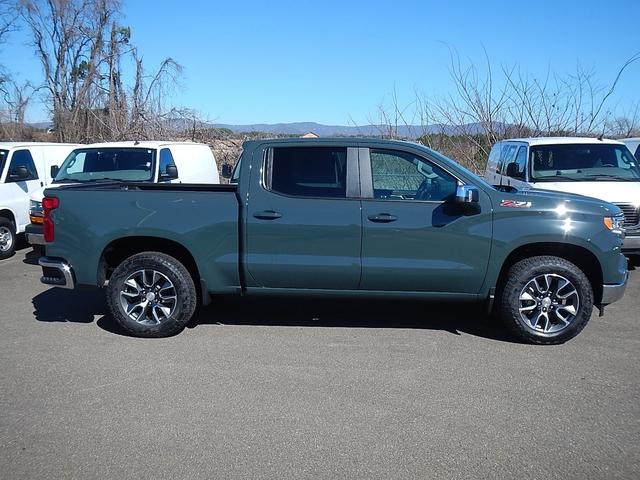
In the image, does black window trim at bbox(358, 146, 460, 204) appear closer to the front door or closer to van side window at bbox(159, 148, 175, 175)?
the front door

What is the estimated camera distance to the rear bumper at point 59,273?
19.0 ft

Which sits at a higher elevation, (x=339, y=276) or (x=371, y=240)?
(x=371, y=240)

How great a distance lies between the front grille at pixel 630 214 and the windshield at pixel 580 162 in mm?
834

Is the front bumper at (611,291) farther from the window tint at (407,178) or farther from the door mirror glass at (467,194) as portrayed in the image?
the window tint at (407,178)

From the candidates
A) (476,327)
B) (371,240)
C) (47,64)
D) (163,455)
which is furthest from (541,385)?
(47,64)

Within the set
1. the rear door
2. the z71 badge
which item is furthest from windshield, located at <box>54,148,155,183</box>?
the z71 badge

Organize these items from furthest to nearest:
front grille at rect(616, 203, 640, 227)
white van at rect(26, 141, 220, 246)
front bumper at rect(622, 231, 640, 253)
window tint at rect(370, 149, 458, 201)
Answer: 1. white van at rect(26, 141, 220, 246)
2. front grille at rect(616, 203, 640, 227)
3. front bumper at rect(622, 231, 640, 253)
4. window tint at rect(370, 149, 458, 201)

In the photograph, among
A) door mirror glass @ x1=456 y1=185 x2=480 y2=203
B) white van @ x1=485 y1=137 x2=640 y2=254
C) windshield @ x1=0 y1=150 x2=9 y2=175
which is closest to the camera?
door mirror glass @ x1=456 y1=185 x2=480 y2=203

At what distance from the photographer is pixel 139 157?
9.50 meters

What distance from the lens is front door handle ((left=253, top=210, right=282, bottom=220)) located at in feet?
18.2

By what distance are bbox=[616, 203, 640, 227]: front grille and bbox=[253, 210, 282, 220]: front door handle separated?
5398mm

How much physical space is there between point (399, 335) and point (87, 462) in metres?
3.21

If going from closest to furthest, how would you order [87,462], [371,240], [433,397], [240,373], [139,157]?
1. [87,462]
2. [433,397]
3. [240,373]
4. [371,240]
5. [139,157]

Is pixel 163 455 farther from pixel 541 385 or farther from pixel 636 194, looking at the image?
pixel 636 194
